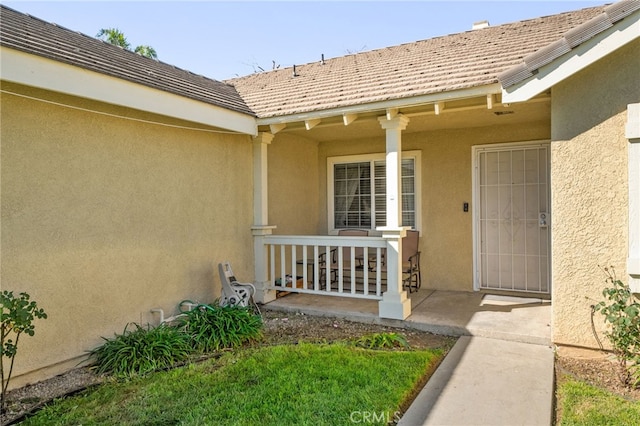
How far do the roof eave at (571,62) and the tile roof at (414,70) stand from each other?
1.18ft

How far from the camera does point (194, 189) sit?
539 centimetres

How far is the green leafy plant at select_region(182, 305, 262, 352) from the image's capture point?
14.3 feet

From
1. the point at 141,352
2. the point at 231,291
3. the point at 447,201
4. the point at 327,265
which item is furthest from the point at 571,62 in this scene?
the point at 141,352

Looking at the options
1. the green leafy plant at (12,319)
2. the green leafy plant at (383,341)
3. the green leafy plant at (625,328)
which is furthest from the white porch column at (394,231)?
the green leafy plant at (12,319)

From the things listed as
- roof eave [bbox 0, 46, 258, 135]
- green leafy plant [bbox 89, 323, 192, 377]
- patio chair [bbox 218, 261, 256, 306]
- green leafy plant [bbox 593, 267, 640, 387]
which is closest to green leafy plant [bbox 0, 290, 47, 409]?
green leafy plant [bbox 89, 323, 192, 377]

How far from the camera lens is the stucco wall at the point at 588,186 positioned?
364cm

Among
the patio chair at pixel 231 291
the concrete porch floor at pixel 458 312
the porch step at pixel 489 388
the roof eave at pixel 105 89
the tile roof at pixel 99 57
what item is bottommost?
the porch step at pixel 489 388

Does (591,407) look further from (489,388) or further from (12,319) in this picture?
(12,319)

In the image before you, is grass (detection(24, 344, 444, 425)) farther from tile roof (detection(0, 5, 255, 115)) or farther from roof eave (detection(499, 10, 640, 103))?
tile roof (detection(0, 5, 255, 115))

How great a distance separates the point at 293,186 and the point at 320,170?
Answer: 899 mm

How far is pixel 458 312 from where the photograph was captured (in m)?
5.33

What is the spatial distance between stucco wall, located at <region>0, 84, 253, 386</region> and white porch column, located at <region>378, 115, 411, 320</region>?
2.48 metres

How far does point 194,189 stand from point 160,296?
1.50 metres

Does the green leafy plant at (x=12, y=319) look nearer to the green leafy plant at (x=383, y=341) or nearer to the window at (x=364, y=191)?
the green leafy plant at (x=383, y=341)
